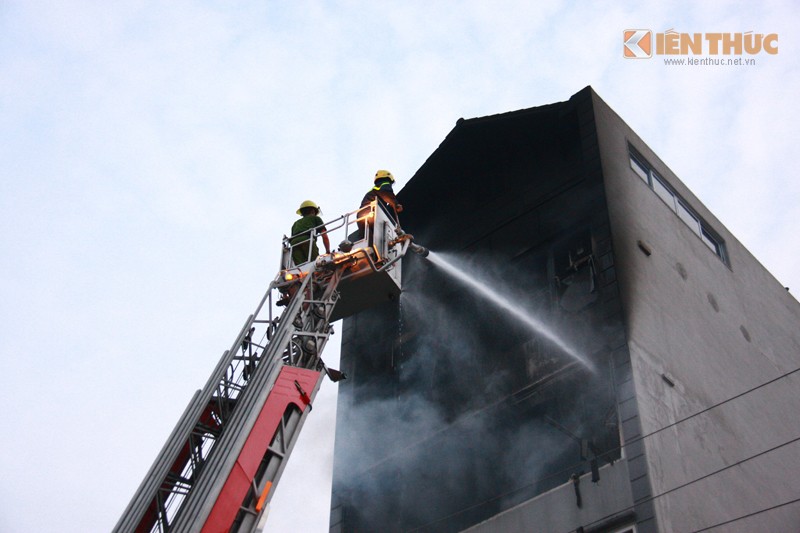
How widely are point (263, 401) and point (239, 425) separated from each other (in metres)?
0.45

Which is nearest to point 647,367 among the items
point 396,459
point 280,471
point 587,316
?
point 587,316

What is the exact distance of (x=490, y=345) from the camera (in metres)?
18.0

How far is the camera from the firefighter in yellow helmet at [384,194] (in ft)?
49.2

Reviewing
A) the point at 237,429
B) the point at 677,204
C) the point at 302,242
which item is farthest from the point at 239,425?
the point at 677,204

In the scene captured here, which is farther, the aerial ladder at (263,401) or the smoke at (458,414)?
the smoke at (458,414)

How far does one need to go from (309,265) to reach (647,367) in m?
5.86

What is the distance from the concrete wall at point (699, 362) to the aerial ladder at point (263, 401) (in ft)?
15.6

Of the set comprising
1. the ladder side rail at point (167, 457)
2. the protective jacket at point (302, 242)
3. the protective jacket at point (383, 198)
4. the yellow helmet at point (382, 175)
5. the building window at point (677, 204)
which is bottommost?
the ladder side rail at point (167, 457)

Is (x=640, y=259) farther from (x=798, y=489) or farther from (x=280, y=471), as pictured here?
(x=280, y=471)

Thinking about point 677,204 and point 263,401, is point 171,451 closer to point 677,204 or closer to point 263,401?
point 263,401

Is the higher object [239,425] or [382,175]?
[382,175]

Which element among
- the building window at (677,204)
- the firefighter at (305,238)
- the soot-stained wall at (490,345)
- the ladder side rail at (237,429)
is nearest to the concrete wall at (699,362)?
the building window at (677,204)

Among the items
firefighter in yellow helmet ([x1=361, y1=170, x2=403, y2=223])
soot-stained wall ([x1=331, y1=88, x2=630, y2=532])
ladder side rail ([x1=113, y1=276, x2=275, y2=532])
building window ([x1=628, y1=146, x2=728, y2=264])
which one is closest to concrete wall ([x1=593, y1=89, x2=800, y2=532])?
building window ([x1=628, y1=146, x2=728, y2=264])

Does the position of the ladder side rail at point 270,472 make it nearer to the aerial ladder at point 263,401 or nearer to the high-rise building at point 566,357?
the aerial ladder at point 263,401
